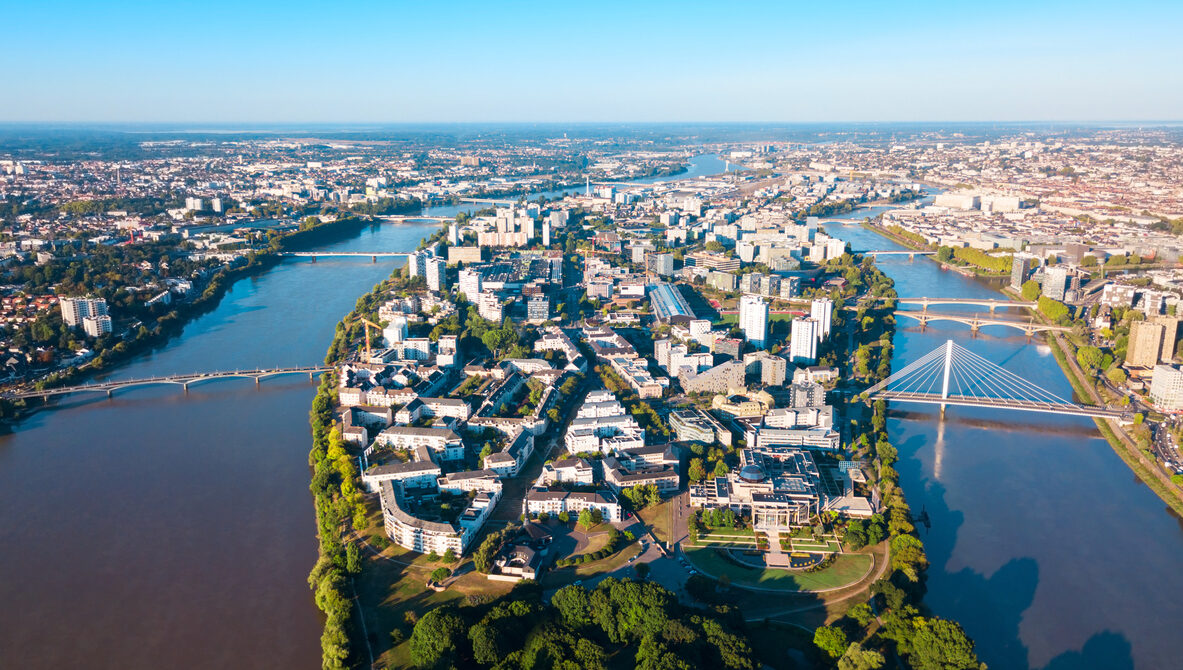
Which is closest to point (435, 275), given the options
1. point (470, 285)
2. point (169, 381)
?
point (470, 285)

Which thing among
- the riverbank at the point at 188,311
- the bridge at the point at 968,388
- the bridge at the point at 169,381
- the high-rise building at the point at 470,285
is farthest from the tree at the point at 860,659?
the high-rise building at the point at 470,285

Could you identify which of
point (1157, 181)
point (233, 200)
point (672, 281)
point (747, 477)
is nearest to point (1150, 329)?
point (747, 477)

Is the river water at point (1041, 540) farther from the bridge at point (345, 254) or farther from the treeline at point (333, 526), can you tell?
the bridge at point (345, 254)

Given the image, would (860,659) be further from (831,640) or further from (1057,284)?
(1057,284)

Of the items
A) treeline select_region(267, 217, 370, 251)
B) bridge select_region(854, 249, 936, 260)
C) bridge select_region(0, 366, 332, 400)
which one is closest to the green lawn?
bridge select_region(0, 366, 332, 400)

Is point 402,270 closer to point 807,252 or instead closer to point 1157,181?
point 807,252

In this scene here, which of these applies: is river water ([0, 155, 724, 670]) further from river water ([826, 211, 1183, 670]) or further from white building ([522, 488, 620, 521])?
river water ([826, 211, 1183, 670])
